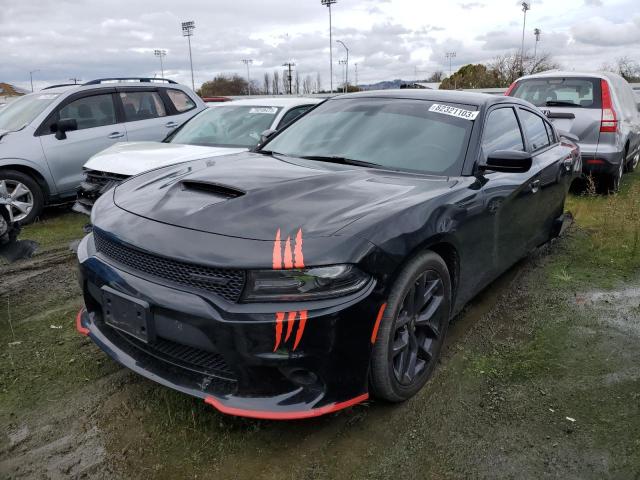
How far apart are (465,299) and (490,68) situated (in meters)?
47.5

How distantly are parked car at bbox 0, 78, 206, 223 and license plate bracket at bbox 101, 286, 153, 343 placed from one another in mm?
4349

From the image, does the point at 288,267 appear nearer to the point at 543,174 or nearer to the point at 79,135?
the point at 543,174

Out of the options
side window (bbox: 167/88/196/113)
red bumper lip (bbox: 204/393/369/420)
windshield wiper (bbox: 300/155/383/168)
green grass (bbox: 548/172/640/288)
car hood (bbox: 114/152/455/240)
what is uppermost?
side window (bbox: 167/88/196/113)

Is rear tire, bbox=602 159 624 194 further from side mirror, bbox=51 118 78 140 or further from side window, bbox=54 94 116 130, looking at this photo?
side mirror, bbox=51 118 78 140

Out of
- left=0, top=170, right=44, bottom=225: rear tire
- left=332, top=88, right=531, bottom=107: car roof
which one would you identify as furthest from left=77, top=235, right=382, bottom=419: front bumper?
left=0, top=170, right=44, bottom=225: rear tire

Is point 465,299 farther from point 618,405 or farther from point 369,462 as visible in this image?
point 369,462

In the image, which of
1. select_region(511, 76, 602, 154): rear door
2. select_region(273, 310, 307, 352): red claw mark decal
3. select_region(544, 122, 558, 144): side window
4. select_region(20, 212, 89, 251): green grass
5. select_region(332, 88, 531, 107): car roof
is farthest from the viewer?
select_region(511, 76, 602, 154): rear door

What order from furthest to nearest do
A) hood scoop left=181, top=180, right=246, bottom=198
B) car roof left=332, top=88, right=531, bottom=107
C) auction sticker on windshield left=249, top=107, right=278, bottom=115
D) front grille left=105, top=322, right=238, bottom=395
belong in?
1. auction sticker on windshield left=249, top=107, right=278, bottom=115
2. car roof left=332, top=88, right=531, bottom=107
3. hood scoop left=181, top=180, right=246, bottom=198
4. front grille left=105, top=322, right=238, bottom=395

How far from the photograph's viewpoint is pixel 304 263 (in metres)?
2.11

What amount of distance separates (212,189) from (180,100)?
609 centimetres

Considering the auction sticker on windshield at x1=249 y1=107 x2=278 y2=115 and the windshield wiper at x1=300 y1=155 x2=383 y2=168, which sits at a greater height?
the auction sticker on windshield at x1=249 y1=107 x2=278 y2=115

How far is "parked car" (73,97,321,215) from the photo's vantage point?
5443 mm

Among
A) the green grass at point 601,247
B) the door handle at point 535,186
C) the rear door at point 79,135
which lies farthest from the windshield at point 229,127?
the green grass at point 601,247

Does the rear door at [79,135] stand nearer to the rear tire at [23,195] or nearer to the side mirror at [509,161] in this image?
the rear tire at [23,195]
